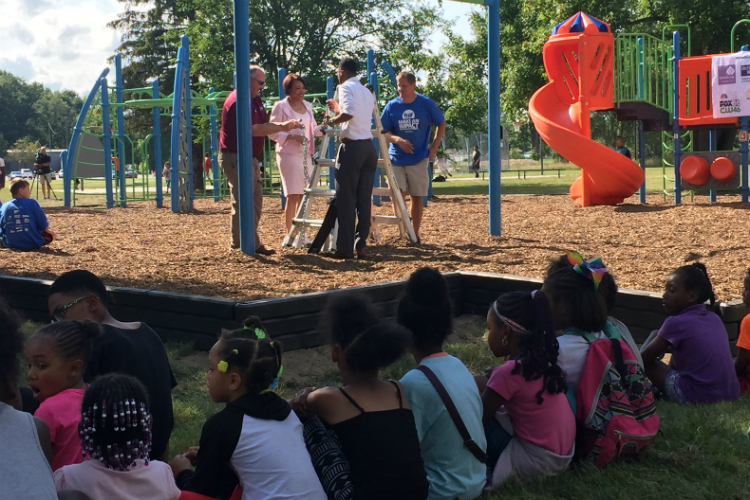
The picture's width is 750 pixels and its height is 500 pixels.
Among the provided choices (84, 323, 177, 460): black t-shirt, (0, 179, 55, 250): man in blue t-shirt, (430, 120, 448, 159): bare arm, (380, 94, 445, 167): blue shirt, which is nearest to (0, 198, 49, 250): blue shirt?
(0, 179, 55, 250): man in blue t-shirt

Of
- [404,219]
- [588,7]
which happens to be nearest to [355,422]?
[404,219]

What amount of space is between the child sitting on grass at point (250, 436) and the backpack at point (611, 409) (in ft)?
4.23

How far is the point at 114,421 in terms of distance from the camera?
2.47 metres

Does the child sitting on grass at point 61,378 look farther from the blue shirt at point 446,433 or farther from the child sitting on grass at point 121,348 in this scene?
the blue shirt at point 446,433

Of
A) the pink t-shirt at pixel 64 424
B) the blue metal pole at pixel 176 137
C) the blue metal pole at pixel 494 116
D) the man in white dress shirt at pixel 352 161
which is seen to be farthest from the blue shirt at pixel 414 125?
the blue metal pole at pixel 176 137

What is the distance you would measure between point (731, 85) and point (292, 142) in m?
9.27

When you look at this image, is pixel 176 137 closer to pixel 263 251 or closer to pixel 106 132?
pixel 106 132

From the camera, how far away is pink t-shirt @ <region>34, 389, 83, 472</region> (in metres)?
2.81

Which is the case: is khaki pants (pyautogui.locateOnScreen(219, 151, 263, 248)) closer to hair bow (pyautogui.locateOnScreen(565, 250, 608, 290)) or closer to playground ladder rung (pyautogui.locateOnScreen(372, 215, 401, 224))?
playground ladder rung (pyautogui.locateOnScreen(372, 215, 401, 224))

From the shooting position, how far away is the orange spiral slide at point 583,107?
48.9 feet

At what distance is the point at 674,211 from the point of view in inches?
504

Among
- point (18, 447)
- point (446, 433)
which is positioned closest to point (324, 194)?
point (446, 433)

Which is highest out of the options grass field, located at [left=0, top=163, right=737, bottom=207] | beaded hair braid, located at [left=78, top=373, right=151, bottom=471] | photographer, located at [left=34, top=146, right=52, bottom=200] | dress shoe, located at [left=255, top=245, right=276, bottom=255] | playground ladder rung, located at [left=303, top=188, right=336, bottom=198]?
photographer, located at [left=34, top=146, right=52, bottom=200]

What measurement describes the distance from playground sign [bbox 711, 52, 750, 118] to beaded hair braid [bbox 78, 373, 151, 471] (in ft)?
47.1
